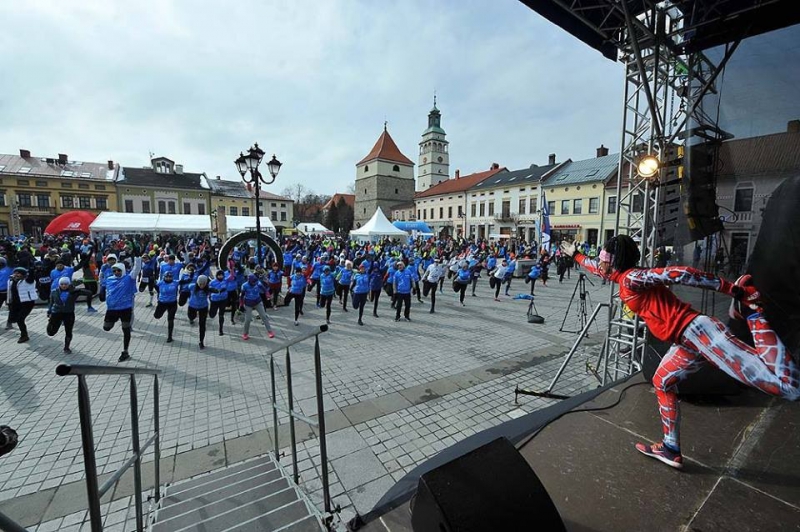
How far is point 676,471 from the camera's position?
118 inches

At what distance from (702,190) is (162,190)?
189ft

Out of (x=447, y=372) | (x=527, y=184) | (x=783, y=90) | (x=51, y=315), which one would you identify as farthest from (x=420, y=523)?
(x=527, y=184)

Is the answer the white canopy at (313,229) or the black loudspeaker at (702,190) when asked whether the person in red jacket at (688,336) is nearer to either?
the black loudspeaker at (702,190)

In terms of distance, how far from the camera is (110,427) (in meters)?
4.64

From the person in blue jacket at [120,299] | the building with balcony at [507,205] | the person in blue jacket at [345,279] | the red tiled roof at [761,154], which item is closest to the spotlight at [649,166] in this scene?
the red tiled roof at [761,154]

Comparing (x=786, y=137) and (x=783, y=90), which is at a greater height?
(x=783, y=90)

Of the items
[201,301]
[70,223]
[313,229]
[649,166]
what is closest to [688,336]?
[649,166]

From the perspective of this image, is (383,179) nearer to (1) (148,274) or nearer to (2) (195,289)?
(1) (148,274)

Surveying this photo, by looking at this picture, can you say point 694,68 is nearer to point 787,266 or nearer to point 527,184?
point 787,266

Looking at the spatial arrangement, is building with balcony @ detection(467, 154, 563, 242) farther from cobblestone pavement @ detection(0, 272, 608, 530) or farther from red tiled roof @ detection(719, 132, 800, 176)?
red tiled roof @ detection(719, 132, 800, 176)

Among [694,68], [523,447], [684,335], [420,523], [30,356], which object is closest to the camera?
[420,523]

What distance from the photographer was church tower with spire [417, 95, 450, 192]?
73812mm

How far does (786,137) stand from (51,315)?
13.3m

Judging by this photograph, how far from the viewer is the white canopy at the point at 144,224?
23.8 metres
